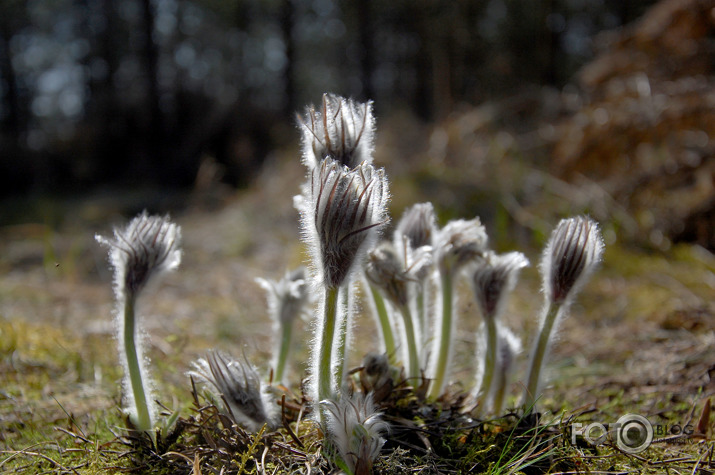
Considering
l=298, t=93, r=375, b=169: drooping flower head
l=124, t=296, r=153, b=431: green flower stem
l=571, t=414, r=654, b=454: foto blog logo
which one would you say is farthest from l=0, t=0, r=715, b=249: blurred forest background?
l=124, t=296, r=153, b=431: green flower stem

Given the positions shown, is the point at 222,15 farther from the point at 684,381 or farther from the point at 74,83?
the point at 684,381

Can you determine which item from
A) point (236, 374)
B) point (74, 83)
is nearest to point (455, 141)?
point (236, 374)

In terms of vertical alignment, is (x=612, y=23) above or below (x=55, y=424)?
above

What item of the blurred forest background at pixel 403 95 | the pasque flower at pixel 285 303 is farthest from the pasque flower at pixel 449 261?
the blurred forest background at pixel 403 95

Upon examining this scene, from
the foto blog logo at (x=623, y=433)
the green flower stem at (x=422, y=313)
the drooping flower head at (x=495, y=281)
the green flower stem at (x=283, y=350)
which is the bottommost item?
the foto blog logo at (x=623, y=433)

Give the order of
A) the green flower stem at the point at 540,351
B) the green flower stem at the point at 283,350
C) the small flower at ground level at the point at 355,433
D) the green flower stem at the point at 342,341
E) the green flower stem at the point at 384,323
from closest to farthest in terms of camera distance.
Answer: the small flower at ground level at the point at 355,433 < the green flower stem at the point at 342,341 < the green flower stem at the point at 540,351 < the green flower stem at the point at 384,323 < the green flower stem at the point at 283,350

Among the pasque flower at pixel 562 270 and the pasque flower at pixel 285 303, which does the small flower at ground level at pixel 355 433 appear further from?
the pasque flower at pixel 285 303

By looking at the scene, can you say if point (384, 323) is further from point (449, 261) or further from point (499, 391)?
point (499, 391)

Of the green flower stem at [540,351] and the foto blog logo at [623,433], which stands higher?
the green flower stem at [540,351]
